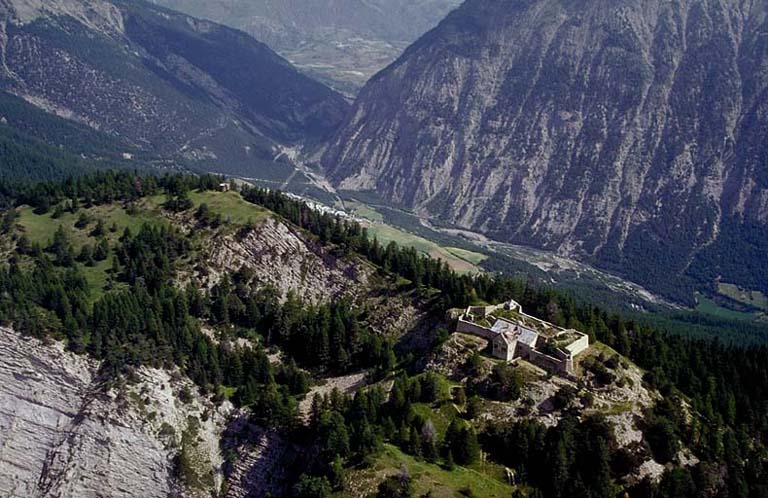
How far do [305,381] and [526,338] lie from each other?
3597cm

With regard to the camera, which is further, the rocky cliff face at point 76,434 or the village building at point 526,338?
the rocky cliff face at point 76,434

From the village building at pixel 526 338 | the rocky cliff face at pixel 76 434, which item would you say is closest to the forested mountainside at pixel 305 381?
the rocky cliff face at pixel 76 434

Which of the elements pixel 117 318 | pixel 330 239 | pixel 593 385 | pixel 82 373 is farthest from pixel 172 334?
pixel 593 385

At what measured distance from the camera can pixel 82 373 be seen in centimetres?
11688

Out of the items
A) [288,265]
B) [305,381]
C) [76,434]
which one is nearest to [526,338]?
[305,381]

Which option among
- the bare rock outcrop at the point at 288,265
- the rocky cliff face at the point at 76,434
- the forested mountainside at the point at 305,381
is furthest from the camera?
the bare rock outcrop at the point at 288,265

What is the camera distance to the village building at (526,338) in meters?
112

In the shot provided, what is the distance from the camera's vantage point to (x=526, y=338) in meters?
116

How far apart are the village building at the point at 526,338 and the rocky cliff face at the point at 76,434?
1763 inches

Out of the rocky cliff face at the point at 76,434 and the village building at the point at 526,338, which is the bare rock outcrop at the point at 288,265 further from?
the rocky cliff face at the point at 76,434

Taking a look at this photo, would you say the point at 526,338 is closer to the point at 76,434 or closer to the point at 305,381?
the point at 305,381

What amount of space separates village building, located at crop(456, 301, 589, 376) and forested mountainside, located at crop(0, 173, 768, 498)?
2436 millimetres

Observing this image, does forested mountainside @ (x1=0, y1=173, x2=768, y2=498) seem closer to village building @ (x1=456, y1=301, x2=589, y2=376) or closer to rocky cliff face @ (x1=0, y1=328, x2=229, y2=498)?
rocky cliff face @ (x1=0, y1=328, x2=229, y2=498)

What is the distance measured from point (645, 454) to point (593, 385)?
1137 centimetres
